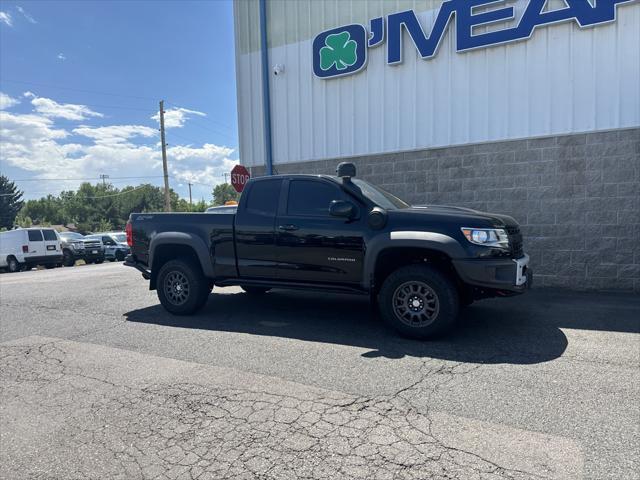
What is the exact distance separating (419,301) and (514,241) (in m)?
1.34

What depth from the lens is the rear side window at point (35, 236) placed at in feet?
62.4

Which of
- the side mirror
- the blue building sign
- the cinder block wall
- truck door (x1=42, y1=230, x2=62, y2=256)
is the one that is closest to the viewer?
the side mirror

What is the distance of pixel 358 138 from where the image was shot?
33.4 feet

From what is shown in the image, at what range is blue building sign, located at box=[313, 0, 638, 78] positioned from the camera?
312 inches

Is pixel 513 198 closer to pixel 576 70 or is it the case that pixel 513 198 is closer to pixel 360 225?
pixel 576 70

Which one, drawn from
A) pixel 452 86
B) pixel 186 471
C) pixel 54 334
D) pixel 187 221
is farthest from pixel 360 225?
pixel 452 86

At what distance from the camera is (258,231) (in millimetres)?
5961

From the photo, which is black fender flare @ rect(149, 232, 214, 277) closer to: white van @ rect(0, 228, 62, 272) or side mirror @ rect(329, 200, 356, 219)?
side mirror @ rect(329, 200, 356, 219)

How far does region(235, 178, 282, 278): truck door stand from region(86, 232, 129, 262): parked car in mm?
18826

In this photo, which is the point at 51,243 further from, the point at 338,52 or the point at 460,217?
the point at 460,217

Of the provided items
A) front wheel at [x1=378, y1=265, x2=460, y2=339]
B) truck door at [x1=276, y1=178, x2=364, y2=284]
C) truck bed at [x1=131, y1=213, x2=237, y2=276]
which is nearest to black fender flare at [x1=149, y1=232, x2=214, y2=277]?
truck bed at [x1=131, y1=213, x2=237, y2=276]

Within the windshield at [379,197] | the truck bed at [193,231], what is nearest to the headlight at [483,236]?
the windshield at [379,197]

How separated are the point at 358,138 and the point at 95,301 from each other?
6.34 metres

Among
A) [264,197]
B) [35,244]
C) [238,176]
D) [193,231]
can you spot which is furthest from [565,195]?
[35,244]
